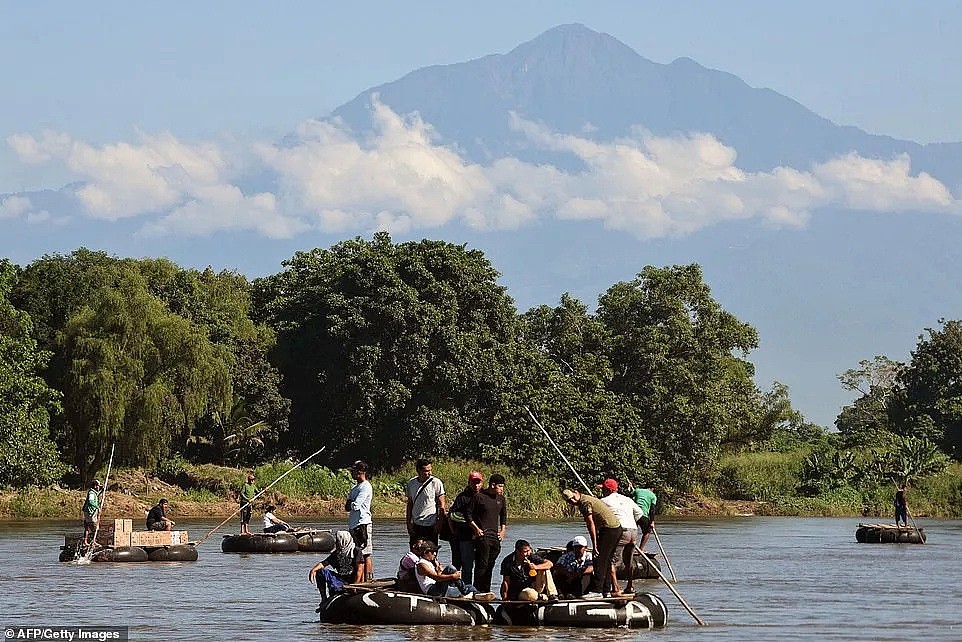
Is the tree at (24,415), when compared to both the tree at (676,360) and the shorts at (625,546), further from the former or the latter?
the shorts at (625,546)

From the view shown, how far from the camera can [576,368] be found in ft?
271

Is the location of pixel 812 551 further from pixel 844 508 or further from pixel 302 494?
pixel 844 508

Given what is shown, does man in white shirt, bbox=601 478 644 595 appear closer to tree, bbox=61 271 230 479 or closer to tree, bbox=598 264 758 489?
tree, bbox=61 271 230 479

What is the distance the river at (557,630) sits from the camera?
21219mm

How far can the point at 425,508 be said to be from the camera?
23.2 meters

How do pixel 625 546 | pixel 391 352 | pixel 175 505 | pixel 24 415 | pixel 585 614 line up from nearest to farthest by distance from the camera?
pixel 585 614
pixel 625 546
pixel 24 415
pixel 175 505
pixel 391 352

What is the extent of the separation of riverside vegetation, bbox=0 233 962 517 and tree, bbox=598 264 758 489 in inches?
4.6

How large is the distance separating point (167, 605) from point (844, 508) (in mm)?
57557

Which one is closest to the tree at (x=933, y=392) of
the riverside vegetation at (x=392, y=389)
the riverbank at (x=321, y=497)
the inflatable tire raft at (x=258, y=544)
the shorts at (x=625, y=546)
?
the riverside vegetation at (x=392, y=389)

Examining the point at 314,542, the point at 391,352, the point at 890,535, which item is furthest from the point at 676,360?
the point at 314,542

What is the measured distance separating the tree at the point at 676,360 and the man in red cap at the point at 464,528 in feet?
188

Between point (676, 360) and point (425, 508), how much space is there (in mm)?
59768

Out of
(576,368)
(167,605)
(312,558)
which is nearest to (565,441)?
(576,368)

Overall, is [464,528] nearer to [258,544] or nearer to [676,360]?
[258,544]
